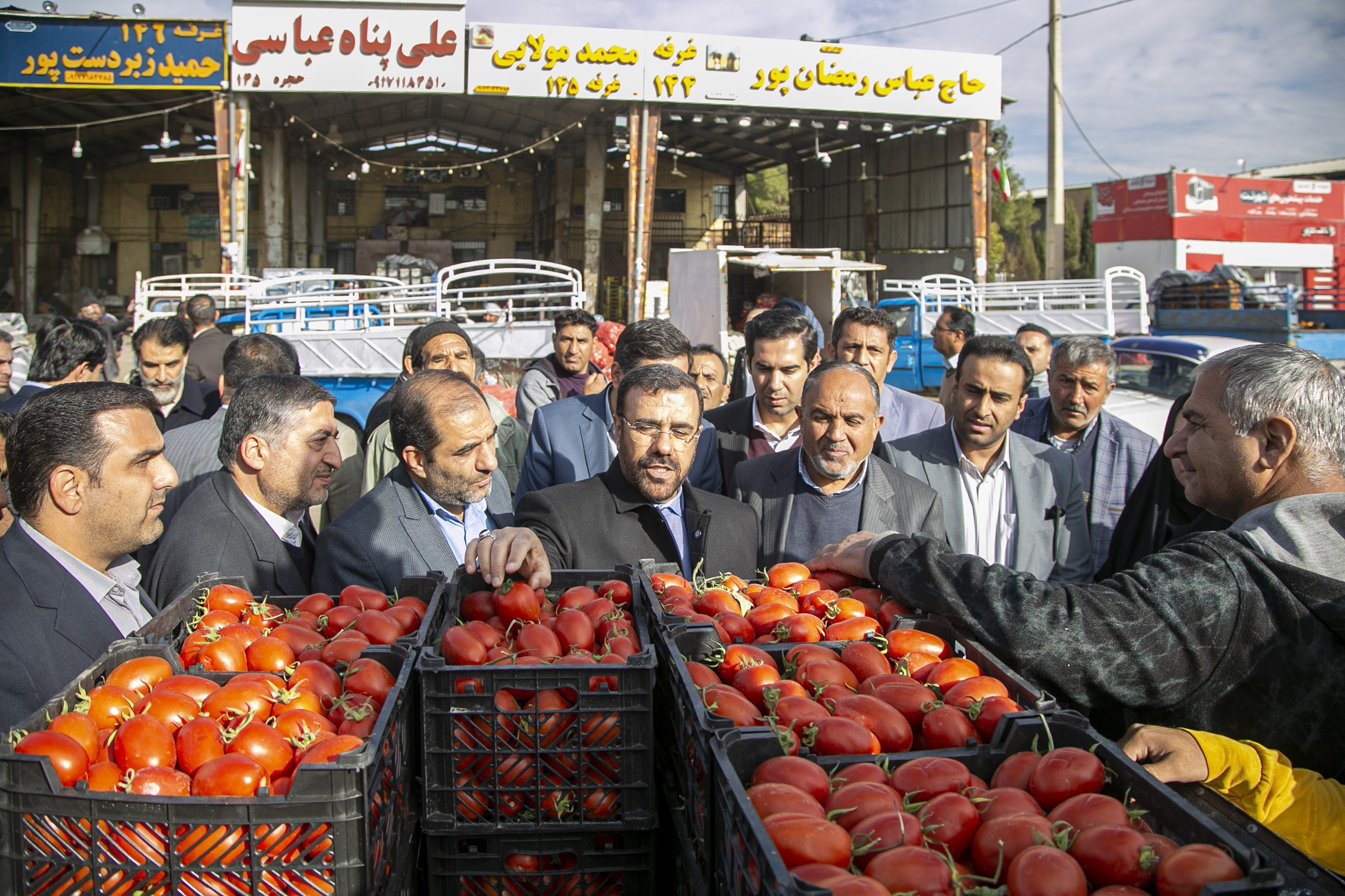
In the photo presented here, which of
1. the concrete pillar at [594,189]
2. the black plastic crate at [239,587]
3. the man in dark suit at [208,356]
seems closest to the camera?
the black plastic crate at [239,587]

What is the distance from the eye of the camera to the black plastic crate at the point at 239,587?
7.03 feet

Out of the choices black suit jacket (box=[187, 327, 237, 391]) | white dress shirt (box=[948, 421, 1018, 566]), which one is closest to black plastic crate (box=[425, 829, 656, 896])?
white dress shirt (box=[948, 421, 1018, 566])

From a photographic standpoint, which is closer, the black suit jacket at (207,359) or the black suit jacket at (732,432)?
the black suit jacket at (732,432)

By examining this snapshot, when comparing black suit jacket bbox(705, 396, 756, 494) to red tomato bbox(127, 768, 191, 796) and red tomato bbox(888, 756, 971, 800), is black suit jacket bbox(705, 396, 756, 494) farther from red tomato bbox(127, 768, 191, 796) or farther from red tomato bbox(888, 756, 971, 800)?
red tomato bbox(127, 768, 191, 796)

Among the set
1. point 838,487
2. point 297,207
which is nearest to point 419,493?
point 838,487

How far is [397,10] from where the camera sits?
792 inches

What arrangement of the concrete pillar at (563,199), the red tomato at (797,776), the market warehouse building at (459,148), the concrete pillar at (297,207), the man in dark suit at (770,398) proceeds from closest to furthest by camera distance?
1. the red tomato at (797,776)
2. the man in dark suit at (770,398)
3. the market warehouse building at (459,148)
4. the concrete pillar at (297,207)
5. the concrete pillar at (563,199)

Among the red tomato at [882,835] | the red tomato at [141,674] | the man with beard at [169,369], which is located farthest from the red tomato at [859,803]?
the man with beard at [169,369]

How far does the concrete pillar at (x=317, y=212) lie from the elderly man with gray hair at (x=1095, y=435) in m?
26.8

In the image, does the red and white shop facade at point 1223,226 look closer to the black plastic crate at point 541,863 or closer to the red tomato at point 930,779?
the red tomato at point 930,779

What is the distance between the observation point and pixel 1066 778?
1.61 metres

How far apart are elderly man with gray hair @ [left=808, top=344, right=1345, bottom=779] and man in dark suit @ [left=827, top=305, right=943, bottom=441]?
2930 mm

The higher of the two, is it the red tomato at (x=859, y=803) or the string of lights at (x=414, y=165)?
the string of lights at (x=414, y=165)

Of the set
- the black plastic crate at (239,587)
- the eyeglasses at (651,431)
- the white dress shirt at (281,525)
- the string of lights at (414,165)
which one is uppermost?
the string of lights at (414,165)
